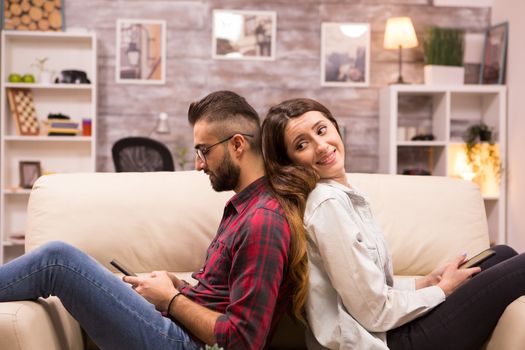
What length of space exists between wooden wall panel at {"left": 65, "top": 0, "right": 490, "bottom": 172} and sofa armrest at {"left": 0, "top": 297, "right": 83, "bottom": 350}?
3.88 meters

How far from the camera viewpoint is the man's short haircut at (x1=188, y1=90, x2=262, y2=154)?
2.11 metres

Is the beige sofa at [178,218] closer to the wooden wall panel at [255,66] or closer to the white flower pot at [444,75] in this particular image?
the white flower pot at [444,75]

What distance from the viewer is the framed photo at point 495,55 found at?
5863 mm

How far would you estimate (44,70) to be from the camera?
590 cm

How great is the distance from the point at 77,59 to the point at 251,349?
15.0 feet

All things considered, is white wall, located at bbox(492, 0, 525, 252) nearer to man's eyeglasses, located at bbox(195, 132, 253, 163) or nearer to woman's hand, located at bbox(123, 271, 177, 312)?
man's eyeglasses, located at bbox(195, 132, 253, 163)

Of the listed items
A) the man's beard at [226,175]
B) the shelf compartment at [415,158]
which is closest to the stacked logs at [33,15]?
the shelf compartment at [415,158]

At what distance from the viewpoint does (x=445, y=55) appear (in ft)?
19.5

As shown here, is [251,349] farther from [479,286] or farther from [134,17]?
[134,17]

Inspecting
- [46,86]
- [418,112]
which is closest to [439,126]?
[418,112]

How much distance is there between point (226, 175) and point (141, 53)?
13.6ft

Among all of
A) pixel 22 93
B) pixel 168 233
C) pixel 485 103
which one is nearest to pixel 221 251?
pixel 168 233

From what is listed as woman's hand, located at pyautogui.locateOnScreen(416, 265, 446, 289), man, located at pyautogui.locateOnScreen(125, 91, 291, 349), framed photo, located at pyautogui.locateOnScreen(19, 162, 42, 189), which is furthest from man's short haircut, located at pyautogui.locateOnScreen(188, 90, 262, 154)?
framed photo, located at pyautogui.locateOnScreen(19, 162, 42, 189)

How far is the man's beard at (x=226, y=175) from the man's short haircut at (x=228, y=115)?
0.08 m
